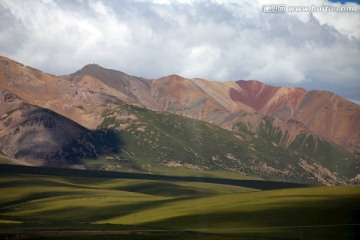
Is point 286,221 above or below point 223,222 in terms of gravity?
above

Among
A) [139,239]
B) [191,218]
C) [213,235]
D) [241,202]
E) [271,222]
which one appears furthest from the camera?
[241,202]

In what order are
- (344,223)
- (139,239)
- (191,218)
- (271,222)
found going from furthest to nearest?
(191,218)
(271,222)
(344,223)
(139,239)

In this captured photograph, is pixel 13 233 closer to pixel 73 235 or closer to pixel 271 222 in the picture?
pixel 73 235

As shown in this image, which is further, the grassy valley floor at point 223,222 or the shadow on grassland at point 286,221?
the shadow on grassland at point 286,221

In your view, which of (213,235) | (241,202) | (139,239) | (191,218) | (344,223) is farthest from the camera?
(241,202)

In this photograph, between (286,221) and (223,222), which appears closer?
(286,221)

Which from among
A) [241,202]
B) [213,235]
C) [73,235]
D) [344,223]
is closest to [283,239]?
[213,235]

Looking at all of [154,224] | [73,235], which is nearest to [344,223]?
[154,224]

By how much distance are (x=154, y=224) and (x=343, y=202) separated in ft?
170

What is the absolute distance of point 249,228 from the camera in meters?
143

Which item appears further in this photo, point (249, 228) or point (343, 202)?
point (343, 202)

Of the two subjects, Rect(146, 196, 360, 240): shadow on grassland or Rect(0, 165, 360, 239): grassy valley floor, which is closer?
Rect(0, 165, 360, 239): grassy valley floor

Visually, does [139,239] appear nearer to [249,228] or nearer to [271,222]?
[249,228]

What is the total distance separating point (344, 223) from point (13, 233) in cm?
7091
